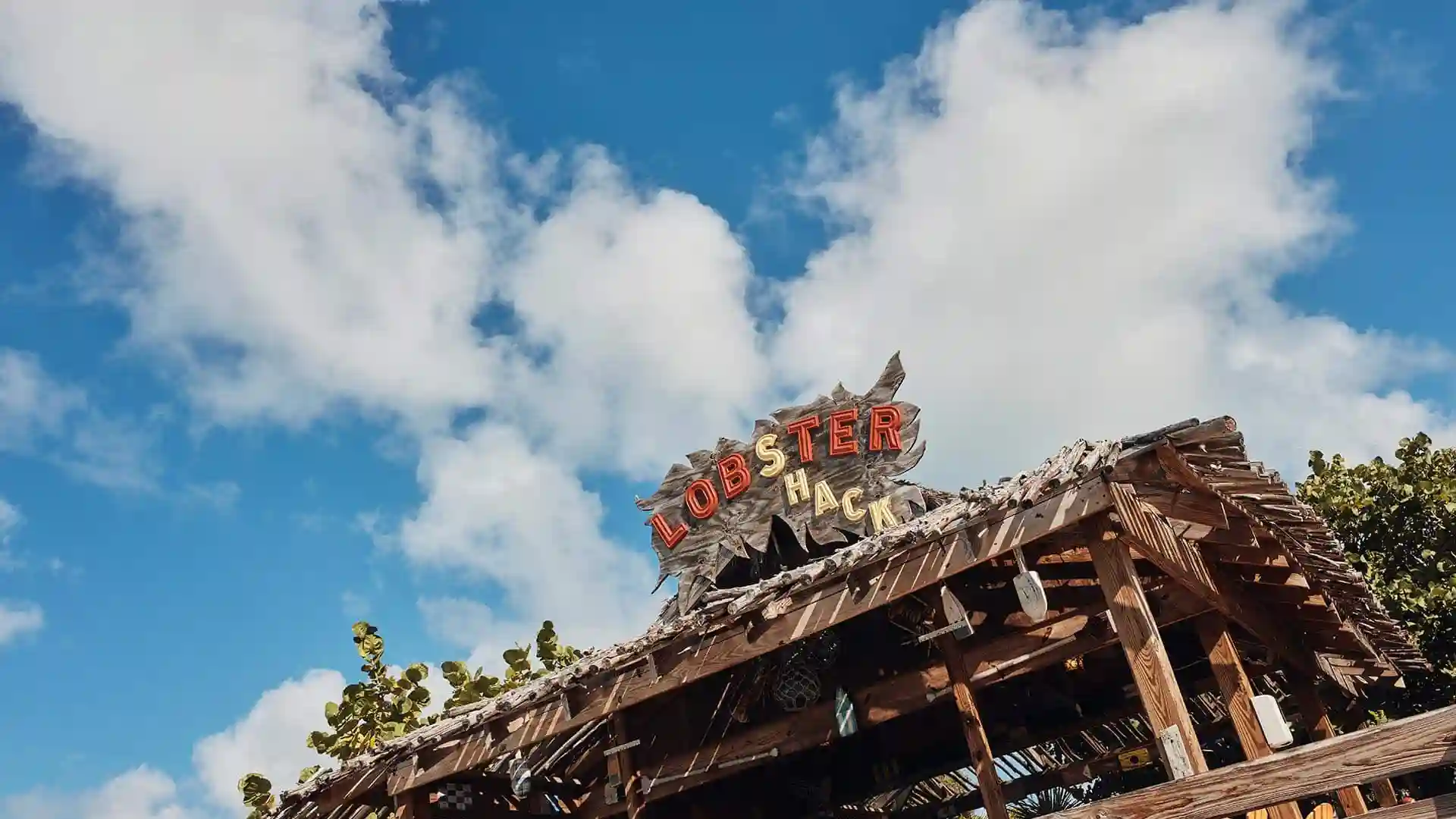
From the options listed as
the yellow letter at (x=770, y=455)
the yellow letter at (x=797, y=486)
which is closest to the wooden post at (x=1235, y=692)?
the yellow letter at (x=797, y=486)

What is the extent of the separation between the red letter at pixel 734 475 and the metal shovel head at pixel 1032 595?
646 centimetres

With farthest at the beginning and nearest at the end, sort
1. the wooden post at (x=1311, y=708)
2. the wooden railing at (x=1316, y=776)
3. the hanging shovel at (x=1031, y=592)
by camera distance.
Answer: the wooden post at (x=1311, y=708)
the hanging shovel at (x=1031, y=592)
the wooden railing at (x=1316, y=776)

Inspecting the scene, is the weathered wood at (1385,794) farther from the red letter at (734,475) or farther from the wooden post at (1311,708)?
the red letter at (734,475)

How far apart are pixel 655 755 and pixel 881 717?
9.27ft

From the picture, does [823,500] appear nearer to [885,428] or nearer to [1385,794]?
[885,428]

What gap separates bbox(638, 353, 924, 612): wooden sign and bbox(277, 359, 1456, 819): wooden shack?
0.03 metres

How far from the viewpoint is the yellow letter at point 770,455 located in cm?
1357

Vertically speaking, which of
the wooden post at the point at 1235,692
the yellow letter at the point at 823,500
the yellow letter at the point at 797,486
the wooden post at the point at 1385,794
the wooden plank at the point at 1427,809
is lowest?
the wooden plank at the point at 1427,809

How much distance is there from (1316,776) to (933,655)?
4.69 meters

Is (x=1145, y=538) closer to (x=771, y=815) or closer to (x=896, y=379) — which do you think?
(x=896, y=379)

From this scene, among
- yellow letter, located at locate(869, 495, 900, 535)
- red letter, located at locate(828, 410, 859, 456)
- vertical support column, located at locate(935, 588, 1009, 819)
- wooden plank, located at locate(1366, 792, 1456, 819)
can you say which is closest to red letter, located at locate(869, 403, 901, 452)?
red letter, located at locate(828, 410, 859, 456)

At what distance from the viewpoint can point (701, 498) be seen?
14.1 metres

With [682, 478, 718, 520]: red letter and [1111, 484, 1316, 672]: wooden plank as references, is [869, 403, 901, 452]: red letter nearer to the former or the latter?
[682, 478, 718, 520]: red letter

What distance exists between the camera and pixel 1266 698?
746 centimetres
